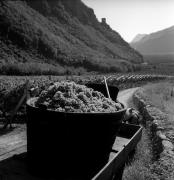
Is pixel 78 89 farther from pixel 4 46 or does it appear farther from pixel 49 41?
pixel 49 41

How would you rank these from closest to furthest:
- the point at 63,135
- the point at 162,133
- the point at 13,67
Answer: the point at 63,135 < the point at 162,133 < the point at 13,67

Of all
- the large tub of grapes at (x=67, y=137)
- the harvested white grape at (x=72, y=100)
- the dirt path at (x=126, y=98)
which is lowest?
the dirt path at (x=126, y=98)

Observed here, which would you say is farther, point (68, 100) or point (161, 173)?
point (161, 173)

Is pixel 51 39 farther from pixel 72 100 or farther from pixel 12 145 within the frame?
pixel 72 100

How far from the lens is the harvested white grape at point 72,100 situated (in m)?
4.10

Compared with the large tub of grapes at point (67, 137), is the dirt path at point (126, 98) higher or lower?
lower

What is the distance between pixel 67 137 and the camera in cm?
371

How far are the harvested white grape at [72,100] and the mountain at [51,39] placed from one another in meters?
33.0

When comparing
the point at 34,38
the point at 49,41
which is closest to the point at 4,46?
the point at 34,38

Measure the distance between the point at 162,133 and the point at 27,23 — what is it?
228ft

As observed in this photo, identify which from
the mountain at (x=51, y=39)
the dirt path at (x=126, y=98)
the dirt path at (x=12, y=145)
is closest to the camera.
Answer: the dirt path at (x=12, y=145)

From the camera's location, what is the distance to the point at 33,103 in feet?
14.2

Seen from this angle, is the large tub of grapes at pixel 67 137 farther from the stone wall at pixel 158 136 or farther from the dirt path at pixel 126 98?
the dirt path at pixel 126 98

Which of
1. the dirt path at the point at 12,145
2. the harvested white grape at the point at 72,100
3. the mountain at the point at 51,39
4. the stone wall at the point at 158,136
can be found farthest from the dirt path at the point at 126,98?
the mountain at the point at 51,39
